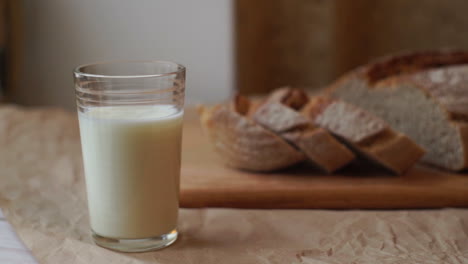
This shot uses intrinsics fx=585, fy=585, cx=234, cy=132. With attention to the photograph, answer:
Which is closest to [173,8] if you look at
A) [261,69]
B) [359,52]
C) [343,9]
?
[261,69]

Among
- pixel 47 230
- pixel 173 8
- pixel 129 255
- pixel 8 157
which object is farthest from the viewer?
pixel 173 8

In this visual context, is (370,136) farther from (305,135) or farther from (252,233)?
(252,233)

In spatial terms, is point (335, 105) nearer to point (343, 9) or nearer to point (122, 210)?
point (122, 210)

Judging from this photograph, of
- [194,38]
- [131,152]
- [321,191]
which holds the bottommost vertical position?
[321,191]

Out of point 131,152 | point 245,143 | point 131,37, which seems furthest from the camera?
point 131,37

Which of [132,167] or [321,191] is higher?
[132,167]

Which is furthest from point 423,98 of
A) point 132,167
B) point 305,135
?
point 132,167

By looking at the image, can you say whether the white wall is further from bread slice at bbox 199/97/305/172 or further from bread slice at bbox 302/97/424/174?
bread slice at bbox 302/97/424/174
